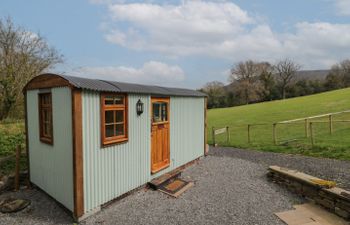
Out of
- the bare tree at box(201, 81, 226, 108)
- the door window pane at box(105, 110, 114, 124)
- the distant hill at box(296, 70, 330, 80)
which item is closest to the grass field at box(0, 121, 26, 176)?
the door window pane at box(105, 110, 114, 124)

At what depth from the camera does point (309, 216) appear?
4531mm

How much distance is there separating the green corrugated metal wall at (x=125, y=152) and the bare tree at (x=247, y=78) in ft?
136

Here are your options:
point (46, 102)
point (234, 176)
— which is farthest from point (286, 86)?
point (46, 102)

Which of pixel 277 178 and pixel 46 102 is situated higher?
pixel 46 102

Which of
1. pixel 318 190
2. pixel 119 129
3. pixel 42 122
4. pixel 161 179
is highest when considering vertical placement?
pixel 42 122

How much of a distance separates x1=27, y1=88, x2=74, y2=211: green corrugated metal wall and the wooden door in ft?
7.56

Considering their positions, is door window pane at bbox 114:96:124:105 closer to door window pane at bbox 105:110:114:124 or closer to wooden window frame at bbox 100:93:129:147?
wooden window frame at bbox 100:93:129:147

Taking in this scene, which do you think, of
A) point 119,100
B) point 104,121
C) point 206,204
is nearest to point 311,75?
point 206,204

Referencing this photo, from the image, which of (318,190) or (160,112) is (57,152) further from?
(318,190)

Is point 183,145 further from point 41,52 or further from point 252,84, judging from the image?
point 252,84

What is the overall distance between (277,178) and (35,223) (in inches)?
234

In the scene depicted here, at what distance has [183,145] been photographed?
309 inches

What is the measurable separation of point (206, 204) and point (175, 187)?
1.22 m

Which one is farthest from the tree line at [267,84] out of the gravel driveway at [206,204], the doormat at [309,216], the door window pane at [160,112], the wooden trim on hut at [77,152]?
the wooden trim on hut at [77,152]
